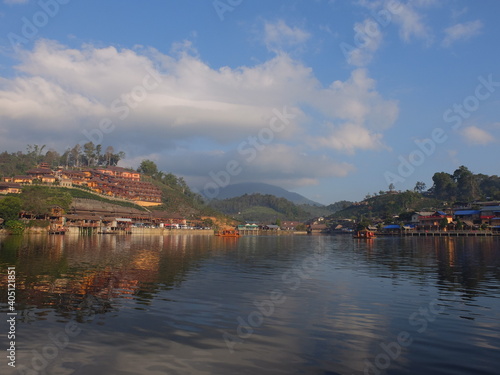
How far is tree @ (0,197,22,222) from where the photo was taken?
7769 cm

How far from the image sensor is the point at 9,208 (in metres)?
78.2

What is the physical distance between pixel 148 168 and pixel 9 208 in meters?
118

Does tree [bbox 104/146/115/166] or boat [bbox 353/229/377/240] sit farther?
tree [bbox 104/146/115/166]

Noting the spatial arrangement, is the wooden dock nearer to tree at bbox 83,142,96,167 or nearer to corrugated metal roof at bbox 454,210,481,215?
corrugated metal roof at bbox 454,210,481,215

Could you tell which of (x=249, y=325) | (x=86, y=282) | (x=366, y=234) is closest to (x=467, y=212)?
(x=366, y=234)

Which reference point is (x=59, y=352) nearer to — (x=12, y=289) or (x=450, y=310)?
(x=12, y=289)

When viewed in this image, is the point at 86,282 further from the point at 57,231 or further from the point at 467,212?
the point at 467,212

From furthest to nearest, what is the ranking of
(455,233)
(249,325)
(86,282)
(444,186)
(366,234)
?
(444,186)
(455,233)
(366,234)
(86,282)
(249,325)

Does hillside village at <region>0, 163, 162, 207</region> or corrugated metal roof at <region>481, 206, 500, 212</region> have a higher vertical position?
hillside village at <region>0, 163, 162, 207</region>

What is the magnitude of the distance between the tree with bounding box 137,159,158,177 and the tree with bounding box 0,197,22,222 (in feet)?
376

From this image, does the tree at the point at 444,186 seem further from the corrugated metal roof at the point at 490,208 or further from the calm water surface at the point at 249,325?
the calm water surface at the point at 249,325

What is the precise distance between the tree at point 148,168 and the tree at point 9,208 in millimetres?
114543

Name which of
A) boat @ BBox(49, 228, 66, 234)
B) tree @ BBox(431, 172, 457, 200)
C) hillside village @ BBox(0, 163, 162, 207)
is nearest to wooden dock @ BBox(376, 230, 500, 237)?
tree @ BBox(431, 172, 457, 200)

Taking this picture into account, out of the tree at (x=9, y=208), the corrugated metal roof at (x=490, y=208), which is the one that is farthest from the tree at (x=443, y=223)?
the tree at (x=9, y=208)
